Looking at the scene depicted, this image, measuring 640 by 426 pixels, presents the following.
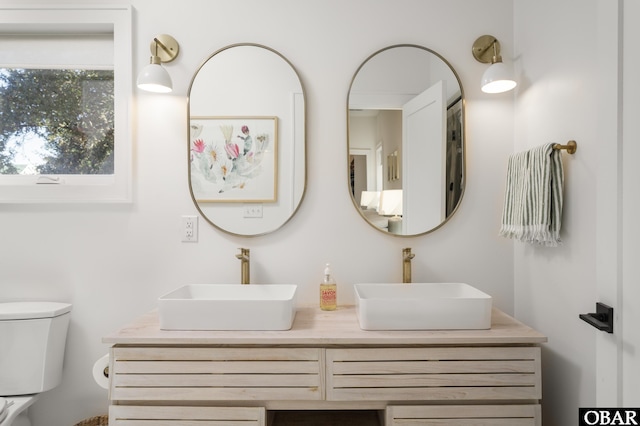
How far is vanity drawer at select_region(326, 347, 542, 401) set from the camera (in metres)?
1.17

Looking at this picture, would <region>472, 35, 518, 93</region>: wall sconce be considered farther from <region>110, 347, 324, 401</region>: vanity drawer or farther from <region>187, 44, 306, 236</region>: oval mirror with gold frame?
<region>110, 347, 324, 401</region>: vanity drawer

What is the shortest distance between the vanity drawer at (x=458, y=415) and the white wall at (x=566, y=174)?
255mm

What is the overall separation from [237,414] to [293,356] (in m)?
0.26

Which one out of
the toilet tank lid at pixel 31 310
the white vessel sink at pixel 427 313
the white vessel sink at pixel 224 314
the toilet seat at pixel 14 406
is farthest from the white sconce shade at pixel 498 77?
the toilet seat at pixel 14 406

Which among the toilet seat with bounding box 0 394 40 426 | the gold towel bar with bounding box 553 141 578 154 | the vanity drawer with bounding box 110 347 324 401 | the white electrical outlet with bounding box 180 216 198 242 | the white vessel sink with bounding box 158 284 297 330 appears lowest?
the toilet seat with bounding box 0 394 40 426

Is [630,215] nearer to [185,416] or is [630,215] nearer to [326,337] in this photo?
[326,337]

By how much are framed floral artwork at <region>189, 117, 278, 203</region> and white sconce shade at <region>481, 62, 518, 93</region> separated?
0.90m

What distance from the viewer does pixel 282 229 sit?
1652 mm

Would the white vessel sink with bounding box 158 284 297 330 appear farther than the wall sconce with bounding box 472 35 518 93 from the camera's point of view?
No

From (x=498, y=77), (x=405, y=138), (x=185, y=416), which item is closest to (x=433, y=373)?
(x=185, y=416)

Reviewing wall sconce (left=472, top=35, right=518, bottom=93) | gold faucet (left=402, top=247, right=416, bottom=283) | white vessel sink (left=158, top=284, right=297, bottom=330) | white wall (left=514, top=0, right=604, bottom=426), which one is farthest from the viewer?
gold faucet (left=402, top=247, right=416, bottom=283)

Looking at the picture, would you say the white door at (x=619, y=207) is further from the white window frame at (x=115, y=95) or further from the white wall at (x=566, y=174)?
the white window frame at (x=115, y=95)

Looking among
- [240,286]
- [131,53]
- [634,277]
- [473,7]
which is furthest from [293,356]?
[473,7]

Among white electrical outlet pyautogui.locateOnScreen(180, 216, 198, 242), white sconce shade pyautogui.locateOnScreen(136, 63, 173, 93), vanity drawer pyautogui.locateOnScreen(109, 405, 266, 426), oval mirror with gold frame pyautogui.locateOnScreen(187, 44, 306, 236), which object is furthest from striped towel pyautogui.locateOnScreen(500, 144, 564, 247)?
white sconce shade pyautogui.locateOnScreen(136, 63, 173, 93)
